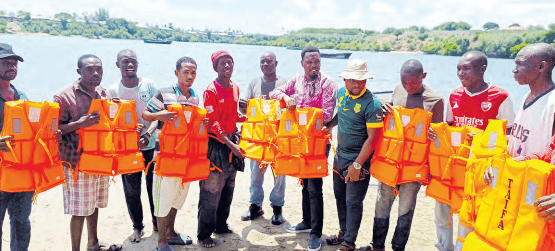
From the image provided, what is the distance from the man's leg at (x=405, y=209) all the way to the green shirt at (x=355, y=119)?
0.68 metres

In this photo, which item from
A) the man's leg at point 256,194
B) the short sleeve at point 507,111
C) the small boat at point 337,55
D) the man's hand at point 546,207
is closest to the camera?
the man's hand at point 546,207

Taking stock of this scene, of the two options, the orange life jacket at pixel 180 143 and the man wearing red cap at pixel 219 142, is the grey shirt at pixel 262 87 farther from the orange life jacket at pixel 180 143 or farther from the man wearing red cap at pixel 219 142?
the orange life jacket at pixel 180 143

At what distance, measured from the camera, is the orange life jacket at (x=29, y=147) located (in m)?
3.83

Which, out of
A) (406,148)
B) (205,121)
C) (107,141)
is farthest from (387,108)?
(107,141)

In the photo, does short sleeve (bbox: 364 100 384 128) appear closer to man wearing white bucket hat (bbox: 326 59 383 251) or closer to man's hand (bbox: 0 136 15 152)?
man wearing white bucket hat (bbox: 326 59 383 251)

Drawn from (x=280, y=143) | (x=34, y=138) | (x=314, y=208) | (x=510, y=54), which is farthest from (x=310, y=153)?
(x=510, y=54)

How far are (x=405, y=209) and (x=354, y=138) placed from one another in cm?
100

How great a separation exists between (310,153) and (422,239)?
226 cm

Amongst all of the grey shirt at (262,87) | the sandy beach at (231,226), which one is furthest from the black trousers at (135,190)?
the grey shirt at (262,87)

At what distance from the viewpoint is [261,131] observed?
491 centimetres

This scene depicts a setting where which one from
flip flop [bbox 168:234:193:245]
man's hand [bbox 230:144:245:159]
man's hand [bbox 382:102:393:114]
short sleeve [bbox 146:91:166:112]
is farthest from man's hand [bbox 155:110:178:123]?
man's hand [bbox 382:102:393:114]

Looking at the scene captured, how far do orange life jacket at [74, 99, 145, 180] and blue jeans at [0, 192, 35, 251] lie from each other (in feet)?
1.73

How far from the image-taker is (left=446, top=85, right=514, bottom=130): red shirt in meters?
4.23

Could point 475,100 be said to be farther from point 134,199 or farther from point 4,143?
point 4,143
